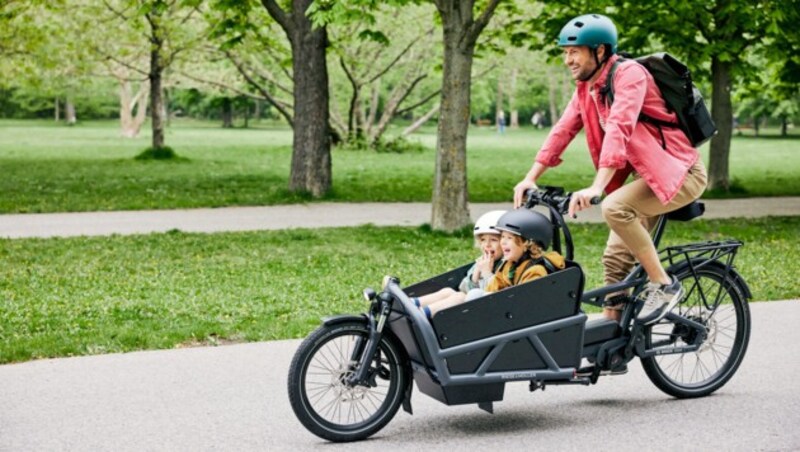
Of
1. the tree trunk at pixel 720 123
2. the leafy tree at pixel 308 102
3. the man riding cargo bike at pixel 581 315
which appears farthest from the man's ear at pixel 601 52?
the tree trunk at pixel 720 123

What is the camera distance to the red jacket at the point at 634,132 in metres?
5.48

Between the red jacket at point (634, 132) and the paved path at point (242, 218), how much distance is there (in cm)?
916

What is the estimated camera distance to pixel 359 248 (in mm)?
12727

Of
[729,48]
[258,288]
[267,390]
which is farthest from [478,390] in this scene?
[729,48]

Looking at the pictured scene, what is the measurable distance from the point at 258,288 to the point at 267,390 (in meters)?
3.79

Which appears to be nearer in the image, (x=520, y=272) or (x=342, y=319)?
(x=342, y=319)

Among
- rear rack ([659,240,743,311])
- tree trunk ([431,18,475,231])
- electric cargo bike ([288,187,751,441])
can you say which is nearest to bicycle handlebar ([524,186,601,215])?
electric cargo bike ([288,187,751,441])

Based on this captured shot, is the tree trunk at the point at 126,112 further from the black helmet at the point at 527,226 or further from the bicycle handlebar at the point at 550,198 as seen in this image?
the black helmet at the point at 527,226

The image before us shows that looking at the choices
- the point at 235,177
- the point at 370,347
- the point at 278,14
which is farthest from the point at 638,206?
the point at 235,177

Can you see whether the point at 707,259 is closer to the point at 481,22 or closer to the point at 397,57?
the point at 481,22

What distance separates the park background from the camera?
912 cm

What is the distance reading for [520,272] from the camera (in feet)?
17.7

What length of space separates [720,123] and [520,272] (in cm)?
1681

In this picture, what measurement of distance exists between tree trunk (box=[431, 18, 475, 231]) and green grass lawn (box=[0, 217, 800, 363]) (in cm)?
33
